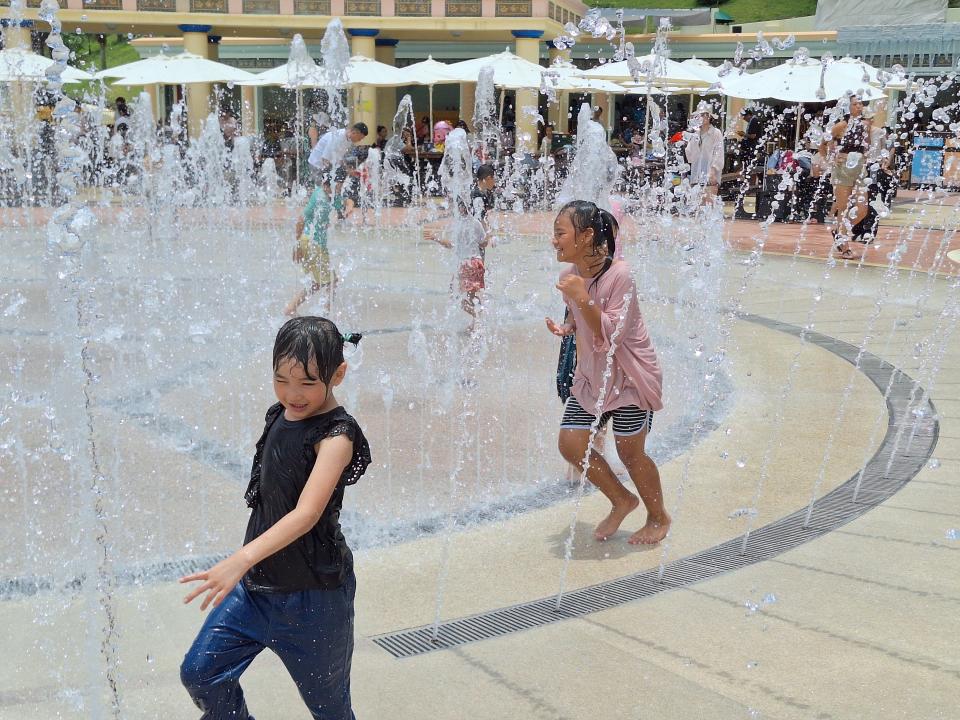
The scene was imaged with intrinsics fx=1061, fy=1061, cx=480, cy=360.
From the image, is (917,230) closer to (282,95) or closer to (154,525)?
(154,525)

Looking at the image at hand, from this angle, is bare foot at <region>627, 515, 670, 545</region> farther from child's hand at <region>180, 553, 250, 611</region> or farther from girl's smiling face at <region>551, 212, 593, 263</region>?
child's hand at <region>180, 553, 250, 611</region>

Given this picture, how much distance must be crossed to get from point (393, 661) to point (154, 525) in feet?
4.95

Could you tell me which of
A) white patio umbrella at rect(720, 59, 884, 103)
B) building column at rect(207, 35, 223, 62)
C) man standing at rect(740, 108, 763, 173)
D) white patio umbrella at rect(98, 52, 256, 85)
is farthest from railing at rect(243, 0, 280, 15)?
white patio umbrella at rect(720, 59, 884, 103)

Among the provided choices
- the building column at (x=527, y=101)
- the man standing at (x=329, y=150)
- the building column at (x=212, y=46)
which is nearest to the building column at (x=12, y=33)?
the building column at (x=212, y=46)

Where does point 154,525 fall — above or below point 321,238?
below

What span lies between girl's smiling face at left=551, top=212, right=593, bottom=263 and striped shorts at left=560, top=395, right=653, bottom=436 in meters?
0.57

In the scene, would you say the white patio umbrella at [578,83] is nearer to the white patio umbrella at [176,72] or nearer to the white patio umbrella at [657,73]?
the white patio umbrella at [657,73]

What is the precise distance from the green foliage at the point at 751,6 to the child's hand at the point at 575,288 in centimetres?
5291

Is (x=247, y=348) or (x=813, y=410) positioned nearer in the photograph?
(x=813, y=410)

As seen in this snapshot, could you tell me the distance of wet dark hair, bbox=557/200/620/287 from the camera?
3.81 metres

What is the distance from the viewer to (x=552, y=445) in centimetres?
548

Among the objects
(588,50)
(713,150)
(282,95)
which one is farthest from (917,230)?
(282,95)

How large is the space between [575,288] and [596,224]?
304 millimetres

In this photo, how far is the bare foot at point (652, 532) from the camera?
411 cm
